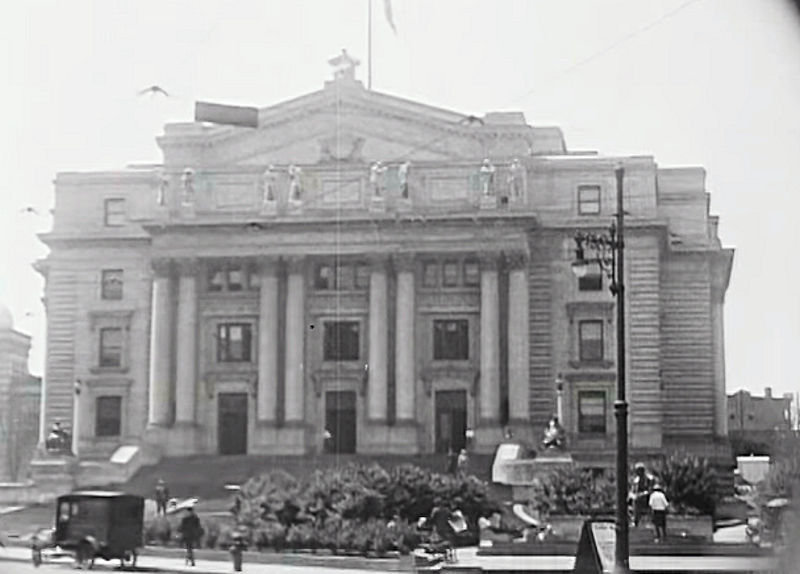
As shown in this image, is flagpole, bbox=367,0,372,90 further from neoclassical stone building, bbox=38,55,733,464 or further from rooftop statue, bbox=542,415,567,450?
rooftop statue, bbox=542,415,567,450

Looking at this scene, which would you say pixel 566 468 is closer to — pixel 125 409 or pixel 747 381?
pixel 747 381

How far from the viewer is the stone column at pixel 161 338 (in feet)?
10.9

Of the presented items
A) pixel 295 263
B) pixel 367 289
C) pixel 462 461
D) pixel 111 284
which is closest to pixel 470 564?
pixel 462 461

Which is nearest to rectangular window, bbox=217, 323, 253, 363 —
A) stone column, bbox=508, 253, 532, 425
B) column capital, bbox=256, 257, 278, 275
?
column capital, bbox=256, 257, 278, 275

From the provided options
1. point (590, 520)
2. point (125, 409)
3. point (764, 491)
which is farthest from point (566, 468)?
point (125, 409)

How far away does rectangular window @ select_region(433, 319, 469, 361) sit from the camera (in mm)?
3428

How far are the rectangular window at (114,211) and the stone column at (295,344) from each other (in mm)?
346

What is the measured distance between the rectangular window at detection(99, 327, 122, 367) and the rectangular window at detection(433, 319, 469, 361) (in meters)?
0.63

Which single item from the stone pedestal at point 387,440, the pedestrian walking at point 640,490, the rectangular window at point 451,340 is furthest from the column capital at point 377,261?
the pedestrian walking at point 640,490

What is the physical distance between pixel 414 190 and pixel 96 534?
0.93 meters

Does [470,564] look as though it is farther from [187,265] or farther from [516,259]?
[187,265]

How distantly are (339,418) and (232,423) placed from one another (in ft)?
0.70

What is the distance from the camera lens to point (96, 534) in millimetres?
3146

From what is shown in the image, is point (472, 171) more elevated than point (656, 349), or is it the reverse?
point (472, 171)
